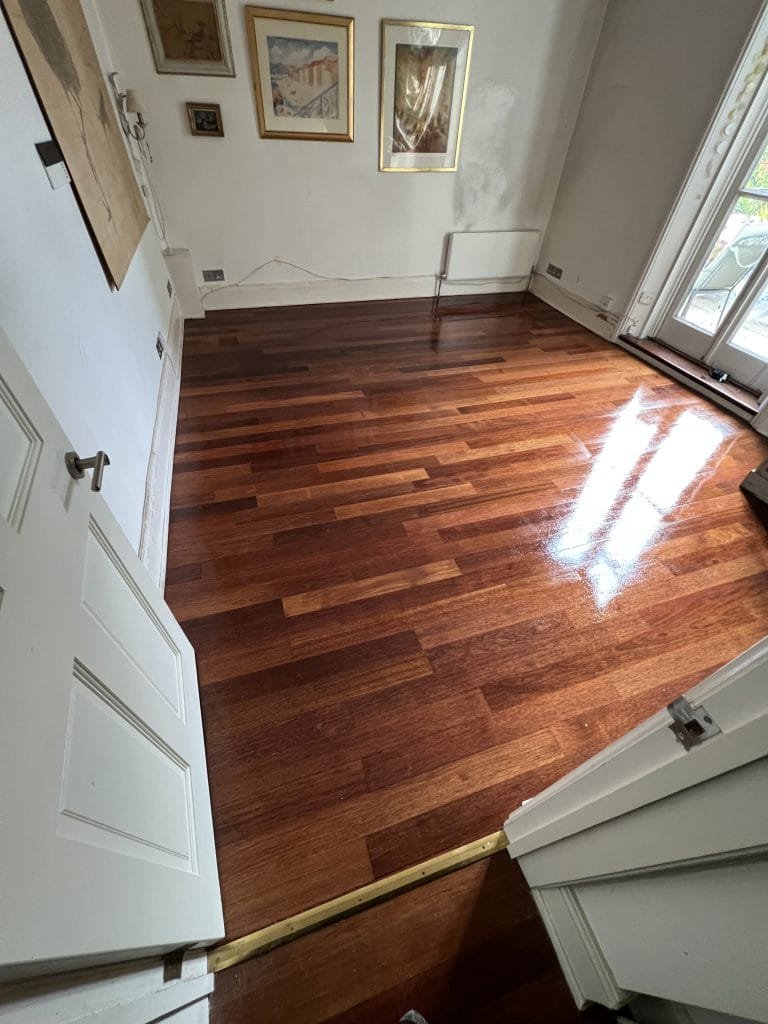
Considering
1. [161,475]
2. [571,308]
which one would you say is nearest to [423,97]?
[571,308]

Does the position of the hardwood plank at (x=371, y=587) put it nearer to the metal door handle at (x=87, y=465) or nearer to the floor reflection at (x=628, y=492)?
the floor reflection at (x=628, y=492)

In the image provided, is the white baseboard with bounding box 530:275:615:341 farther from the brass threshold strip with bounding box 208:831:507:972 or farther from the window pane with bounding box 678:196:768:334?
the brass threshold strip with bounding box 208:831:507:972

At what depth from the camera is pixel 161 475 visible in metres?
1.94

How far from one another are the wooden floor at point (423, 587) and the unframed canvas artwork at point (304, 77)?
1709 millimetres

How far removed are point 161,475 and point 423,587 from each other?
4.24ft

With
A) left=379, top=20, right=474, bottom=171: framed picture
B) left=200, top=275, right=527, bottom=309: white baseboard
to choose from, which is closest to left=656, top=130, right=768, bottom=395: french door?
left=200, top=275, right=527, bottom=309: white baseboard

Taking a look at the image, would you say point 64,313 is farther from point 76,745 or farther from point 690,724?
point 690,724

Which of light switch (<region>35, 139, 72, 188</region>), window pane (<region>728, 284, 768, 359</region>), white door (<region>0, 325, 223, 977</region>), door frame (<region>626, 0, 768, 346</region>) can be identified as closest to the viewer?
white door (<region>0, 325, 223, 977</region>)

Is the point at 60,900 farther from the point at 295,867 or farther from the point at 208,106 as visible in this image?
the point at 208,106

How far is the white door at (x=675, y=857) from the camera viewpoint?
0.50m

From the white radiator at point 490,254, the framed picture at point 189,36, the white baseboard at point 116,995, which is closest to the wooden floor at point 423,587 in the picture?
the white baseboard at point 116,995

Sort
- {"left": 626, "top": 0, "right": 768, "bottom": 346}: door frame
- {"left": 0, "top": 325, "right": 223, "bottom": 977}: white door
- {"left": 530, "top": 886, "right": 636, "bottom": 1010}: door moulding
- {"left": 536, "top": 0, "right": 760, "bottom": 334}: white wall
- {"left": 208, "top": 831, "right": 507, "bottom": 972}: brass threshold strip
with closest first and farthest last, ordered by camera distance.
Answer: {"left": 0, "top": 325, "right": 223, "bottom": 977}: white door < {"left": 530, "top": 886, "right": 636, "bottom": 1010}: door moulding < {"left": 208, "top": 831, "right": 507, "bottom": 972}: brass threshold strip < {"left": 626, "top": 0, "right": 768, "bottom": 346}: door frame < {"left": 536, "top": 0, "right": 760, "bottom": 334}: white wall

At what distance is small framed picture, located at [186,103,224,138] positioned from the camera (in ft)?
9.16

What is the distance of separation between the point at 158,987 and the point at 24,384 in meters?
1.06
